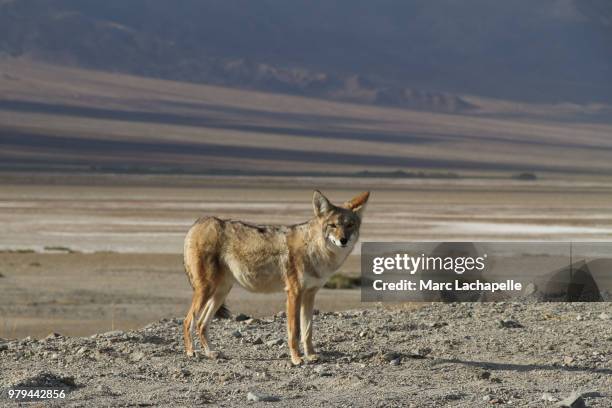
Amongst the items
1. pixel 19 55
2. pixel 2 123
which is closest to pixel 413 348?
pixel 2 123

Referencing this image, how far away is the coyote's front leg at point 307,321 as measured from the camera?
369 inches

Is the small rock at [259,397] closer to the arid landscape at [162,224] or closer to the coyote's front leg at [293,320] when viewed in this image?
the coyote's front leg at [293,320]

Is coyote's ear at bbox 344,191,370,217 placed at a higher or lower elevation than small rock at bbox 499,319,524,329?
higher

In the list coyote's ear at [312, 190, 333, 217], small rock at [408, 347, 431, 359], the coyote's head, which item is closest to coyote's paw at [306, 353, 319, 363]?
small rock at [408, 347, 431, 359]

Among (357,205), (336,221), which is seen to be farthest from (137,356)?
(357,205)

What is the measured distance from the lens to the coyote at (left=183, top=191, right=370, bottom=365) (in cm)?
923

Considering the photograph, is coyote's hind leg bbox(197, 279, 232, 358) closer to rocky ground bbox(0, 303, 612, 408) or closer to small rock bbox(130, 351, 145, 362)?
rocky ground bbox(0, 303, 612, 408)

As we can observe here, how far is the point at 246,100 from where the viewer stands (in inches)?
7003

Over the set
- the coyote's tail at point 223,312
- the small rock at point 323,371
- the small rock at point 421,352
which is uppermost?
the coyote's tail at point 223,312

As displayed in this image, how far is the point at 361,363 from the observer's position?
9.20 m

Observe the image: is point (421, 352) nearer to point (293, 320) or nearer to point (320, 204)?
point (293, 320)

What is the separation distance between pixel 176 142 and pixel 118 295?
93.3 meters

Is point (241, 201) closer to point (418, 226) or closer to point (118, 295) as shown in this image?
point (418, 226)

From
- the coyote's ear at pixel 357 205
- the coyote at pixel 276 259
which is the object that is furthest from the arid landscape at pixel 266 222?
the coyote's ear at pixel 357 205
